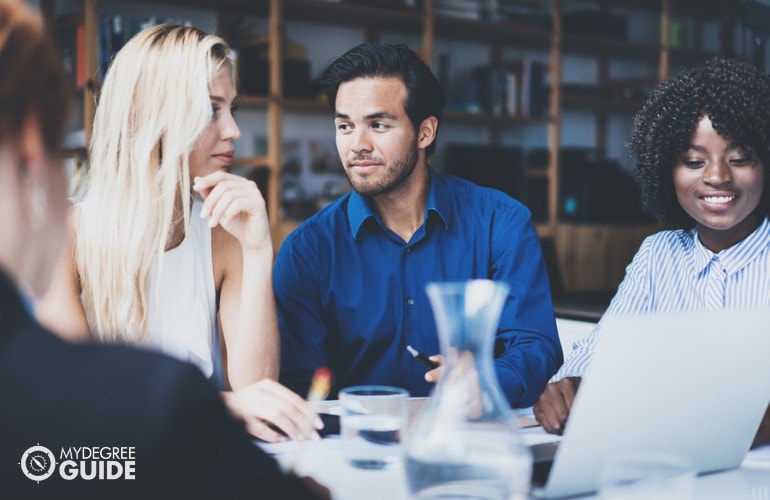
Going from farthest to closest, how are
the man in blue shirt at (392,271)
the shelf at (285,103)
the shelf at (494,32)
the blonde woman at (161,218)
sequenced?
the shelf at (494,32) < the shelf at (285,103) < the man in blue shirt at (392,271) < the blonde woman at (161,218)

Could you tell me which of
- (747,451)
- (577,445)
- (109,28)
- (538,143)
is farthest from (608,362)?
(538,143)

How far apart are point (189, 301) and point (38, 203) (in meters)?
1.14

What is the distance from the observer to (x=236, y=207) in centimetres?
157

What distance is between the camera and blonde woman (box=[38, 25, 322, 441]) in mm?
1540

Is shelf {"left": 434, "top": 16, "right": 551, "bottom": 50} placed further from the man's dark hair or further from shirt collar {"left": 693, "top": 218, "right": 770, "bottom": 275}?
shirt collar {"left": 693, "top": 218, "right": 770, "bottom": 275}

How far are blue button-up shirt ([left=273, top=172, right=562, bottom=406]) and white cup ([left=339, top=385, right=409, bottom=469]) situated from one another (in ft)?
2.55

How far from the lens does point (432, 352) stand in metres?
1.91

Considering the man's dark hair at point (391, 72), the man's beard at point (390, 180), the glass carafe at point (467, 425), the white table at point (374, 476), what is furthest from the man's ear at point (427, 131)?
the glass carafe at point (467, 425)

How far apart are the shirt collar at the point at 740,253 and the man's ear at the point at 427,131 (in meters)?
0.84

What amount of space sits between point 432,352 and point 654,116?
736mm


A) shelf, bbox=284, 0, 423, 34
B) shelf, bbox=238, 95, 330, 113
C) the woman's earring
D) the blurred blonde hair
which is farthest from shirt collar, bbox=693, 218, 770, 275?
shelf, bbox=284, 0, 423, 34

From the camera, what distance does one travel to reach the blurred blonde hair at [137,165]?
60.7 inches

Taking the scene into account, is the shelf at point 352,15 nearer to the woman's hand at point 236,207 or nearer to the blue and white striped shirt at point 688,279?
the woman's hand at point 236,207

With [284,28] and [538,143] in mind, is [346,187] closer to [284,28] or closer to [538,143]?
[284,28]
